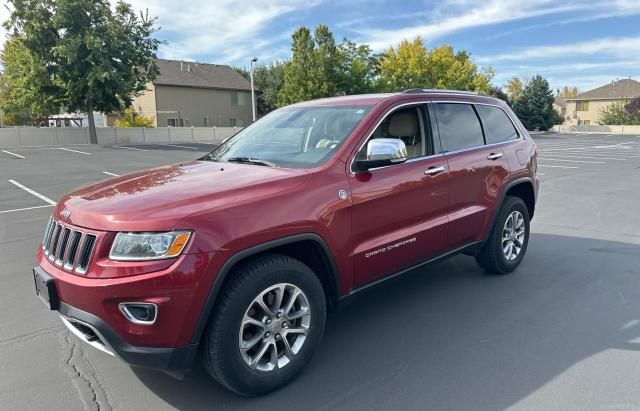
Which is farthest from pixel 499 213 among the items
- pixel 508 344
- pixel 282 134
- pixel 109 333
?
pixel 109 333

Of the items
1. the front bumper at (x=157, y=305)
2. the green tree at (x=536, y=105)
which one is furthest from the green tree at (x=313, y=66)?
the front bumper at (x=157, y=305)

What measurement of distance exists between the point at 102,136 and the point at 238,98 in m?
20.8

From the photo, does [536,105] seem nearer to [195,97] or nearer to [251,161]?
[195,97]

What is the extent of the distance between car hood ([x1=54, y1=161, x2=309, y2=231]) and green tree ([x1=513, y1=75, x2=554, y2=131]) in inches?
2445

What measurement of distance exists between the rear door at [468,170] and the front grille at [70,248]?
2.82 metres

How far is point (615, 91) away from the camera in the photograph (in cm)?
7475

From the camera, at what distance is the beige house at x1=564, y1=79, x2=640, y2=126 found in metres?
72.9

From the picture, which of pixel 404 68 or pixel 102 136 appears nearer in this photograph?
pixel 102 136

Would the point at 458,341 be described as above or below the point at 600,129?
below

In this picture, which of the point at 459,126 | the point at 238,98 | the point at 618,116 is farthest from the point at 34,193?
the point at 618,116

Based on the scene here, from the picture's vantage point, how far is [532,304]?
427 centimetres

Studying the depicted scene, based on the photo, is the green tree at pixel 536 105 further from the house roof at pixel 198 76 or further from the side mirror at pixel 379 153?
the side mirror at pixel 379 153

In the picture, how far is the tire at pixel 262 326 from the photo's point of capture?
265 centimetres

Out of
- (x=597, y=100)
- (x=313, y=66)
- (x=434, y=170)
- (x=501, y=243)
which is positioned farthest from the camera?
(x=597, y=100)
